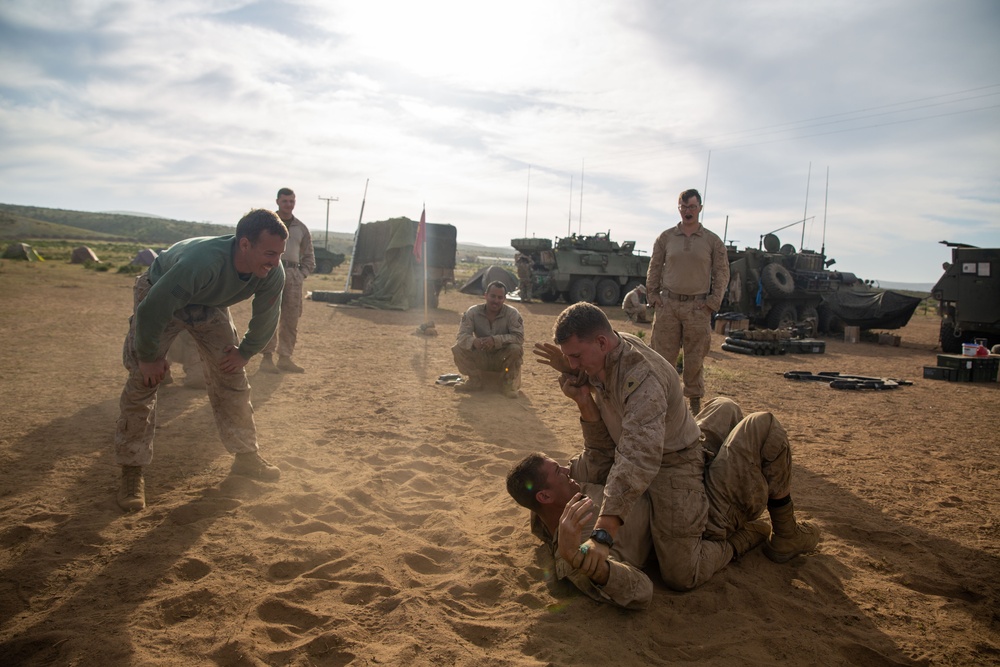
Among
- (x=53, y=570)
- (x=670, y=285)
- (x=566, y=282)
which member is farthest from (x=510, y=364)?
(x=566, y=282)

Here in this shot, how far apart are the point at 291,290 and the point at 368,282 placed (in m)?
11.9

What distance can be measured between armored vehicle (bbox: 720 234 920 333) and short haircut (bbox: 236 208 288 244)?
14482 mm

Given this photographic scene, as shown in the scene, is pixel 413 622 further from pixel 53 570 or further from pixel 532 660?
pixel 53 570

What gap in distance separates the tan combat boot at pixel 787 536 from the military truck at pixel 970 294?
12.8 meters

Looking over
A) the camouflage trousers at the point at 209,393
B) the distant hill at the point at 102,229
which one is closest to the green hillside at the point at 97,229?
the distant hill at the point at 102,229

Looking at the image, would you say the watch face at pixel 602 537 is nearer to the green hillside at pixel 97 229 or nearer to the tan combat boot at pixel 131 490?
the tan combat boot at pixel 131 490

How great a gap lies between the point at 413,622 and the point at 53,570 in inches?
67.8

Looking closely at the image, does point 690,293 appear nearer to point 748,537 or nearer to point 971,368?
point 748,537

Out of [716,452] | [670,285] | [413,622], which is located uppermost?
[670,285]

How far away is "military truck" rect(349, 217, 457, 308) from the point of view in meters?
17.7

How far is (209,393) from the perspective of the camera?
3.89 metres

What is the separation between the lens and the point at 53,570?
297 centimetres

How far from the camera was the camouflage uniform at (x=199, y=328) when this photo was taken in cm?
343

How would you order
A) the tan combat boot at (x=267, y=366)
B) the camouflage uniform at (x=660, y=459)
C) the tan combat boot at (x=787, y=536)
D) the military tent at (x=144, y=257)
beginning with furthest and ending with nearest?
the military tent at (x=144, y=257)
the tan combat boot at (x=267, y=366)
the tan combat boot at (x=787, y=536)
the camouflage uniform at (x=660, y=459)
